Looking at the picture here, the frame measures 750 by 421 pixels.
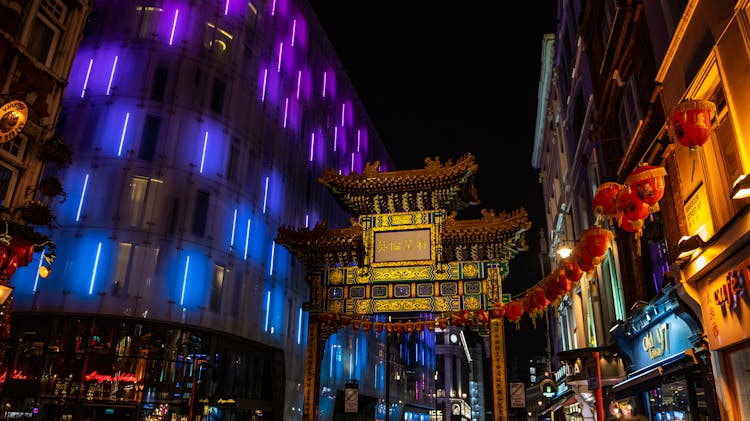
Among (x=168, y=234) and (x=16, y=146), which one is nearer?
(x=16, y=146)

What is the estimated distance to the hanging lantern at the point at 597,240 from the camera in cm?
1224

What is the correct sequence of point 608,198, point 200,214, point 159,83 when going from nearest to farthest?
point 608,198 < point 200,214 < point 159,83

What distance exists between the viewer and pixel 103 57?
80.5 feet

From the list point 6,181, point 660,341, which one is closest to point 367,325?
point 660,341

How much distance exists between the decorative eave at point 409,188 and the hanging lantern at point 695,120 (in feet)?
35.3

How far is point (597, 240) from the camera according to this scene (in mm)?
12258

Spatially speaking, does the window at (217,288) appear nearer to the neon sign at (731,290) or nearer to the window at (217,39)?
the window at (217,39)

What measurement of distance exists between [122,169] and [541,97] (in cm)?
2904

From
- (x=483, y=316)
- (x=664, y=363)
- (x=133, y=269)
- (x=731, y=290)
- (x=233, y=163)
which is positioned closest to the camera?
(x=731, y=290)

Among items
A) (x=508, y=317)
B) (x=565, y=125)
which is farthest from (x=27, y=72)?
(x=565, y=125)

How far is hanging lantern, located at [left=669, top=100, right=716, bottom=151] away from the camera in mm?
8445

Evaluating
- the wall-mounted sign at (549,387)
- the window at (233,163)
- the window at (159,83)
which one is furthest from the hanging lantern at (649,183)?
the window at (159,83)

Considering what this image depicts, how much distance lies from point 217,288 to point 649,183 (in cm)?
1952

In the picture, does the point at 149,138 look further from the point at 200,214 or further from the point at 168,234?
the point at 168,234
